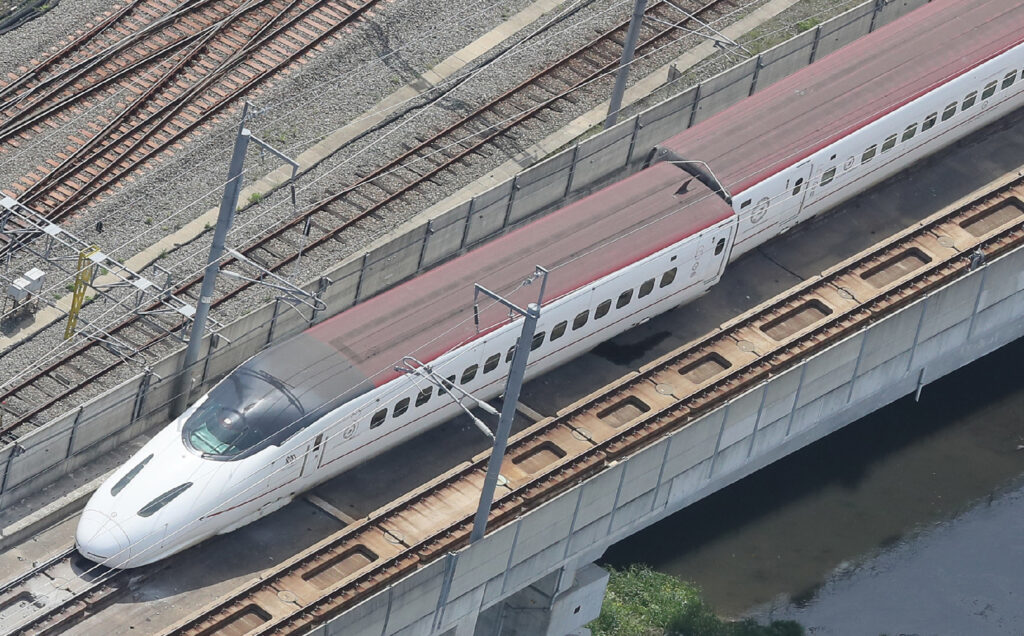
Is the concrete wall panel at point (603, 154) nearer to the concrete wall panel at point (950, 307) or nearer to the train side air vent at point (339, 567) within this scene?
the concrete wall panel at point (950, 307)

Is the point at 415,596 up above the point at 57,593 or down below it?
above

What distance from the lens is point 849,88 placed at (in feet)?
210

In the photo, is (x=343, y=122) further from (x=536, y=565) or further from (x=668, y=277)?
(x=536, y=565)

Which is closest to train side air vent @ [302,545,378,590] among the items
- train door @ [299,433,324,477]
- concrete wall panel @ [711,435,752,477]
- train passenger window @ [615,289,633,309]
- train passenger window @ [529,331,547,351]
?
train door @ [299,433,324,477]

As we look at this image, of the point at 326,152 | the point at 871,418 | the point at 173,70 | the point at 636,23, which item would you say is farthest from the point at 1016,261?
the point at 173,70

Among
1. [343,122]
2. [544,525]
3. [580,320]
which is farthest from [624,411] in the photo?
[343,122]

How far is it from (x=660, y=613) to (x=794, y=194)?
10.9 m

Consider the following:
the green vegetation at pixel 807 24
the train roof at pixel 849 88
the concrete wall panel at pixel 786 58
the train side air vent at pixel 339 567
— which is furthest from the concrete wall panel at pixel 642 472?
the green vegetation at pixel 807 24

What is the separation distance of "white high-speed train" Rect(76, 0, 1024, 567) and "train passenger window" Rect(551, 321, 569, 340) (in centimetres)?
8

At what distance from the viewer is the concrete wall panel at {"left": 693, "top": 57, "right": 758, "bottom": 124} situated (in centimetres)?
6744

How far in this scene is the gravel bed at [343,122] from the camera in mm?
65188

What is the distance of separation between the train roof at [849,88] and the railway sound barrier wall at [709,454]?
5.14 meters

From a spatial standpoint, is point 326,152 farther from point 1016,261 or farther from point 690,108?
point 1016,261

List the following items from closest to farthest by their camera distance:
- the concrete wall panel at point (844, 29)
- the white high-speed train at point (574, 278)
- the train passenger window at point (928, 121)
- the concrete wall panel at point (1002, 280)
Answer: the white high-speed train at point (574, 278) < the concrete wall panel at point (1002, 280) < the train passenger window at point (928, 121) < the concrete wall panel at point (844, 29)
